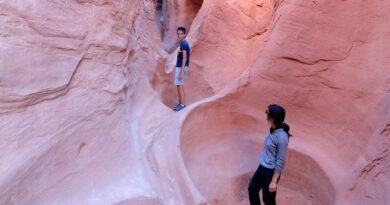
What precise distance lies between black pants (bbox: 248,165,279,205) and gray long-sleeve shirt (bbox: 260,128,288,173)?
Result: 0.08 metres

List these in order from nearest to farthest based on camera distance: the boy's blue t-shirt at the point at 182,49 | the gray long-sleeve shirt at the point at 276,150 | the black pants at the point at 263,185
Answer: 1. the gray long-sleeve shirt at the point at 276,150
2. the black pants at the point at 263,185
3. the boy's blue t-shirt at the point at 182,49

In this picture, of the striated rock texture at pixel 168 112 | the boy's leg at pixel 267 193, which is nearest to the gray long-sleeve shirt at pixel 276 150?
the boy's leg at pixel 267 193

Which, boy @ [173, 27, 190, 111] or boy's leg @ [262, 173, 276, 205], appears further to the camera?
boy @ [173, 27, 190, 111]

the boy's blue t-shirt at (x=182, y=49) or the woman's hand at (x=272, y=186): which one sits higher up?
the boy's blue t-shirt at (x=182, y=49)

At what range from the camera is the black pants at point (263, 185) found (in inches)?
135

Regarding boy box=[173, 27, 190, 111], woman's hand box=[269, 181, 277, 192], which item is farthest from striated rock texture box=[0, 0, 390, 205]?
woman's hand box=[269, 181, 277, 192]

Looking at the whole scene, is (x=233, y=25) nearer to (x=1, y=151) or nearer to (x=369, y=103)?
(x=369, y=103)

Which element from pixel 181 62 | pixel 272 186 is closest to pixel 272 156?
pixel 272 186

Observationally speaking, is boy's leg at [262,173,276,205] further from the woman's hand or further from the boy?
the boy

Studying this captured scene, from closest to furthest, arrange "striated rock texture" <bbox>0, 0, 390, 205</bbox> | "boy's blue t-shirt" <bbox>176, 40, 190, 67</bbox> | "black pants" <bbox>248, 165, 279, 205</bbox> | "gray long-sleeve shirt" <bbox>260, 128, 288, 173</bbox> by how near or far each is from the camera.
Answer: "striated rock texture" <bbox>0, 0, 390, 205</bbox>, "gray long-sleeve shirt" <bbox>260, 128, 288, 173</bbox>, "black pants" <bbox>248, 165, 279, 205</bbox>, "boy's blue t-shirt" <bbox>176, 40, 190, 67</bbox>

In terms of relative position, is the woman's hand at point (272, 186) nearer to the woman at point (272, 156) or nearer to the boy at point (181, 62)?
the woman at point (272, 156)

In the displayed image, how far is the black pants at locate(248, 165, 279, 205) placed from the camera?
3.43 m

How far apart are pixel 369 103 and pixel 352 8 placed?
4.11 ft

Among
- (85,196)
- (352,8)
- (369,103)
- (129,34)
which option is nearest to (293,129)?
(369,103)
